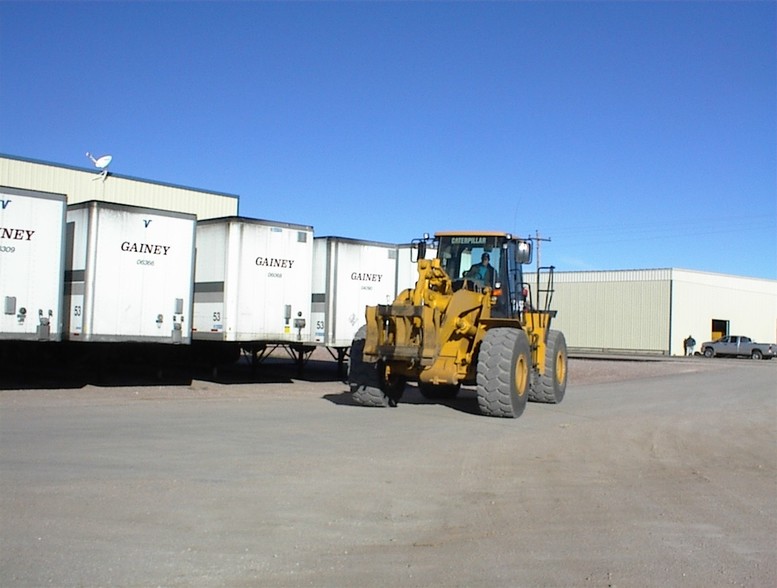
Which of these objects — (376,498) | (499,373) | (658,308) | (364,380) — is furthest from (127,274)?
(658,308)

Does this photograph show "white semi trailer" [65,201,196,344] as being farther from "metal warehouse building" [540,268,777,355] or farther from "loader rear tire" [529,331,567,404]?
"metal warehouse building" [540,268,777,355]

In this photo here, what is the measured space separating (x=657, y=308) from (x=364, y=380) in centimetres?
4719

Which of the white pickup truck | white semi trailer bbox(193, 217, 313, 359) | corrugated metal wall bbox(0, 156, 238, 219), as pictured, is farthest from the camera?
the white pickup truck

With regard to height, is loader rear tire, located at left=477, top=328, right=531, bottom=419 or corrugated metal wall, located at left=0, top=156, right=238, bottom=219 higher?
corrugated metal wall, located at left=0, top=156, right=238, bottom=219

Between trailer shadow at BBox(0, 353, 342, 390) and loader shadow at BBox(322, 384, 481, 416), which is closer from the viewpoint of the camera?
loader shadow at BBox(322, 384, 481, 416)

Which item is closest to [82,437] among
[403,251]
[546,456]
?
[546,456]

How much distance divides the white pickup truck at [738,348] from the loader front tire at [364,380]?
46.0 m

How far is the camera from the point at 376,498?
25.2 ft

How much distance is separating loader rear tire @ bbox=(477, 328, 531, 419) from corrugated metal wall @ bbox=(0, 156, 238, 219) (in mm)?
15953

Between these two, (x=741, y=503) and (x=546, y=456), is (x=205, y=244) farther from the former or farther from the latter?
(x=741, y=503)

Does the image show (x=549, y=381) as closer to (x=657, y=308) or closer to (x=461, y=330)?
(x=461, y=330)

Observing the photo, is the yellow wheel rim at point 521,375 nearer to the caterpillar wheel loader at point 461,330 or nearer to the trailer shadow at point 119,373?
the caterpillar wheel loader at point 461,330

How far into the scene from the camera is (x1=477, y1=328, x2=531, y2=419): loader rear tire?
1353 cm

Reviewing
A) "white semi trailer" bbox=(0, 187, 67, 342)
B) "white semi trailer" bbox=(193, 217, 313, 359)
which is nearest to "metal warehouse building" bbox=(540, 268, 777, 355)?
"white semi trailer" bbox=(193, 217, 313, 359)
